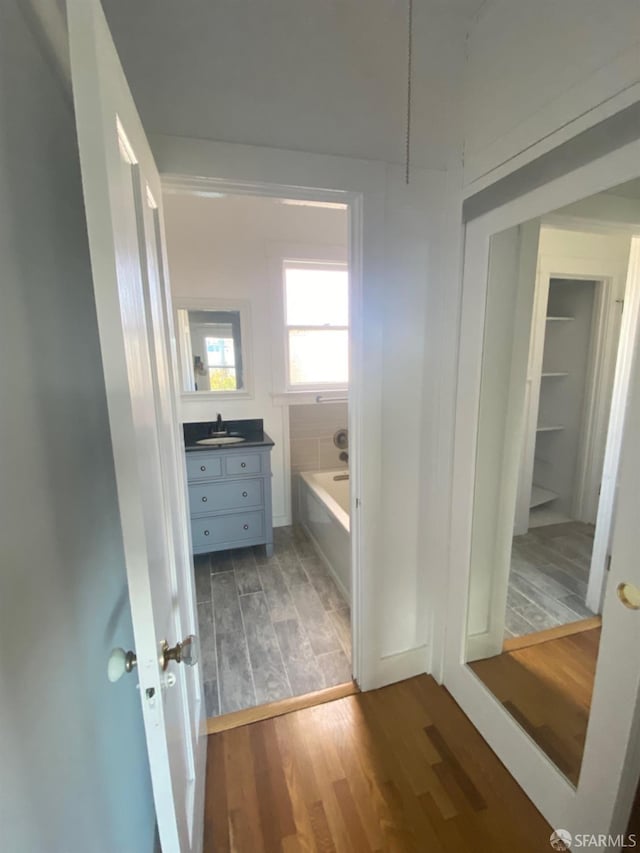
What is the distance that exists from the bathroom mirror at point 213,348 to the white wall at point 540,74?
Result: 210 centimetres

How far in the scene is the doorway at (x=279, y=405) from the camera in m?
2.11

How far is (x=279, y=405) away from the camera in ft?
10.6

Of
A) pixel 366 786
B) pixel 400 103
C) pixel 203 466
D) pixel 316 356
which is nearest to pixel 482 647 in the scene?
pixel 366 786

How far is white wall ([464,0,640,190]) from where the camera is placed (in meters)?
0.86

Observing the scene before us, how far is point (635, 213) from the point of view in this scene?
3.37ft

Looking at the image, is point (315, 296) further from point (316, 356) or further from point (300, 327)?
point (316, 356)

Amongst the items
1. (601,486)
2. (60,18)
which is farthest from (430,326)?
(60,18)

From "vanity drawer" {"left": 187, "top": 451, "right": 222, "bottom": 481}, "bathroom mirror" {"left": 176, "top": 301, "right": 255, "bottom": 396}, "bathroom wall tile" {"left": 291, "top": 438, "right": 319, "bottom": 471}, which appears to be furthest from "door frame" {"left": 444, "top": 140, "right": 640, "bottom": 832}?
"bathroom mirror" {"left": 176, "top": 301, "right": 255, "bottom": 396}

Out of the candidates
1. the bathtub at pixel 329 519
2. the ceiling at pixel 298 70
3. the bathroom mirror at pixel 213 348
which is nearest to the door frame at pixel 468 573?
the ceiling at pixel 298 70

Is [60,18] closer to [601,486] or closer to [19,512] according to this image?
[19,512]

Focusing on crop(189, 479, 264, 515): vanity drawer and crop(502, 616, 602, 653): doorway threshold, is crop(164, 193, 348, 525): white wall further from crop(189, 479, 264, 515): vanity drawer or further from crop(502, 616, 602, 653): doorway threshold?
crop(502, 616, 602, 653): doorway threshold

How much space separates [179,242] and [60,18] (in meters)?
2.20

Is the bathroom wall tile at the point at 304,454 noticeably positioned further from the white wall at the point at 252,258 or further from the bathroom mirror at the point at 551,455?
the bathroom mirror at the point at 551,455

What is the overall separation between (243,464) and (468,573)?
5.63 feet
